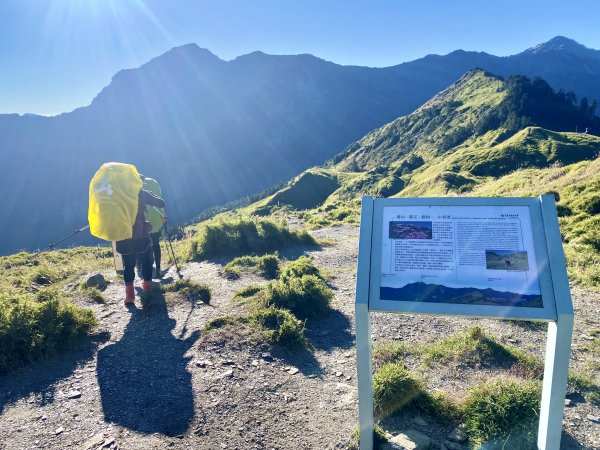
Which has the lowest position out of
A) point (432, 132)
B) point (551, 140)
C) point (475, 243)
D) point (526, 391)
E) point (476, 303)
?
point (526, 391)

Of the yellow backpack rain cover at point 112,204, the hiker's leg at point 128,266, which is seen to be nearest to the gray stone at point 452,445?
the yellow backpack rain cover at point 112,204

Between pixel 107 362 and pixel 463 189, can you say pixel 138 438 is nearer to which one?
pixel 107 362

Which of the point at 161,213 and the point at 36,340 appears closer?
the point at 36,340

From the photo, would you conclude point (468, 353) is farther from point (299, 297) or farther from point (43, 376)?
point (43, 376)

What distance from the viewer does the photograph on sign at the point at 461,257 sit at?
3.45 metres

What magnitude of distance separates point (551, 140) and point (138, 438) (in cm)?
5631

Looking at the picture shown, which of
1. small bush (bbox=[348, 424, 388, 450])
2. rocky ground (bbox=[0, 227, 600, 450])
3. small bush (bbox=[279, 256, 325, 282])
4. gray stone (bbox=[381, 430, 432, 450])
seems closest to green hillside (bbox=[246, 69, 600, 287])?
rocky ground (bbox=[0, 227, 600, 450])

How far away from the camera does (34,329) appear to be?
5715mm

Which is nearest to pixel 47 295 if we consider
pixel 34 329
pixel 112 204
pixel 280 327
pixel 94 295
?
pixel 34 329

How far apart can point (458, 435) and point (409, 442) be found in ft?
1.64

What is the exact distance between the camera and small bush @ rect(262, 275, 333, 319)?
7.36 meters

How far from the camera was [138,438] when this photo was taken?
414 cm

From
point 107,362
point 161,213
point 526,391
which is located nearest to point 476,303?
point 526,391

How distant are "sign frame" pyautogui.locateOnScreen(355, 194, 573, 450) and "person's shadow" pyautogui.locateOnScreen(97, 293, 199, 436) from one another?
2.26m
